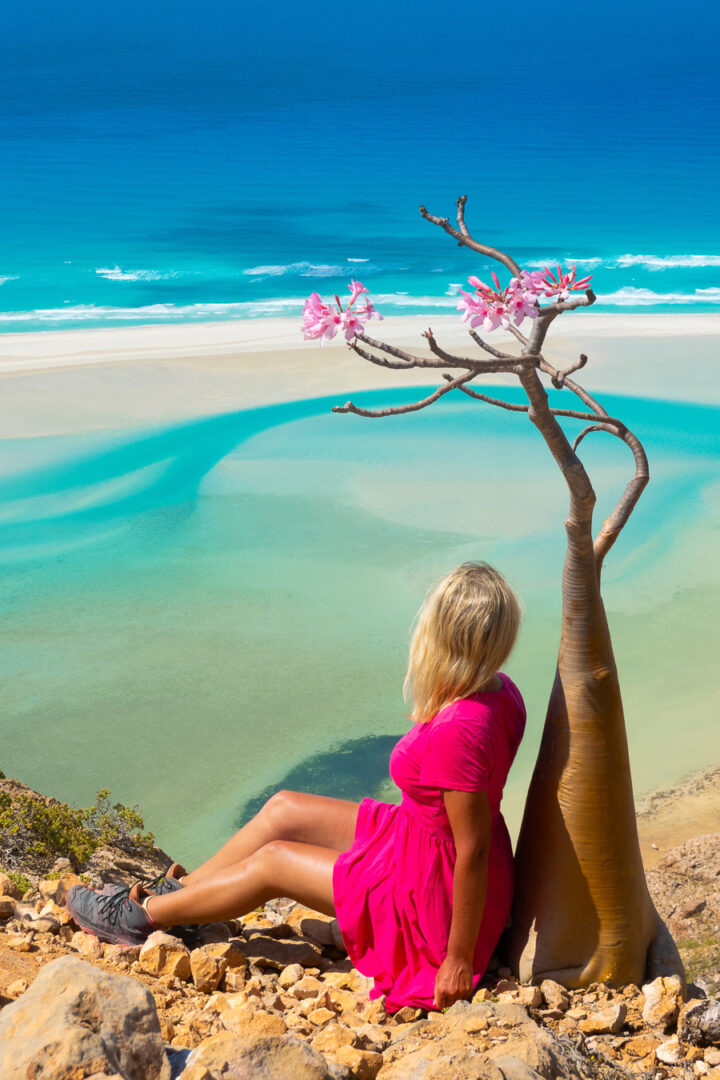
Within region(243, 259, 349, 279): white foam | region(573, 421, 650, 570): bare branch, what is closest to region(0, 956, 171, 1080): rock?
region(573, 421, 650, 570): bare branch

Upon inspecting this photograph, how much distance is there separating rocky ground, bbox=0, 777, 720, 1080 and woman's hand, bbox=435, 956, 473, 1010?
9cm

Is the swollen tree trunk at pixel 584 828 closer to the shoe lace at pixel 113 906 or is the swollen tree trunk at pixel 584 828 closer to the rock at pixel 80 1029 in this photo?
the shoe lace at pixel 113 906

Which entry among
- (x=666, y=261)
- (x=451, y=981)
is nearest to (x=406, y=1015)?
Answer: (x=451, y=981)

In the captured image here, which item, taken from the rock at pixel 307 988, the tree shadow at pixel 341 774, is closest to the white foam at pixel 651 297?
the tree shadow at pixel 341 774

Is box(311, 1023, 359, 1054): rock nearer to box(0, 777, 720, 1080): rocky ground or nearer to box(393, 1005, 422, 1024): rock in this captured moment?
box(0, 777, 720, 1080): rocky ground

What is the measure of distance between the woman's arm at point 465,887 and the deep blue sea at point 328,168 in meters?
18.9

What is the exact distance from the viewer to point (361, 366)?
50.6 ft

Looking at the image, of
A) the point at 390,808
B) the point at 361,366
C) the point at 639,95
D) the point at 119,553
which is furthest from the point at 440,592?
the point at 639,95

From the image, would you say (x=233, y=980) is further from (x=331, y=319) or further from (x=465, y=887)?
(x=331, y=319)

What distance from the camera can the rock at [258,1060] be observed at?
1.95 m

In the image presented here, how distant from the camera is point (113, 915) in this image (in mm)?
3125

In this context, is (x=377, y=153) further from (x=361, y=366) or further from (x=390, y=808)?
(x=390, y=808)

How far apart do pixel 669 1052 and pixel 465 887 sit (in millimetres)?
653

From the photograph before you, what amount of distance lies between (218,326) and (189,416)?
6.87 metres
